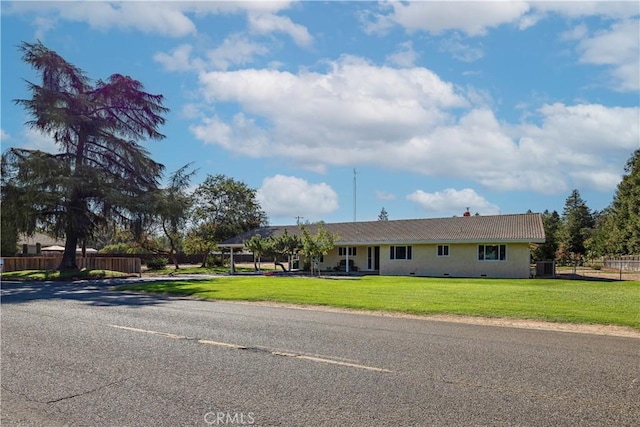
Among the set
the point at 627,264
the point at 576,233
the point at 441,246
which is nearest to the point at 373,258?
the point at 441,246

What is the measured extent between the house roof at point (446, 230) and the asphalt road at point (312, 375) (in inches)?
Answer: 920

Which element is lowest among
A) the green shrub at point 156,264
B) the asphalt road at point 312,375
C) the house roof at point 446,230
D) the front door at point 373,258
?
the green shrub at point 156,264

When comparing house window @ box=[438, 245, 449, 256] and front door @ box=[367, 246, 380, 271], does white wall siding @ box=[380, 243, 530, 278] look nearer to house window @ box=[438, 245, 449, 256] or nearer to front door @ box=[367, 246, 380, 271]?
house window @ box=[438, 245, 449, 256]

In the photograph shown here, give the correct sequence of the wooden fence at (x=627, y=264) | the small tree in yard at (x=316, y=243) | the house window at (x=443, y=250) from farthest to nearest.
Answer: the wooden fence at (x=627, y=264) → the house window at (x=443, y=250) → the small tree in yard at (x=316, y=243)

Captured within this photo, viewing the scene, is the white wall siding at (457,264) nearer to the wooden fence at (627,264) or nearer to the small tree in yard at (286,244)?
the small tree in yard at (286,244)

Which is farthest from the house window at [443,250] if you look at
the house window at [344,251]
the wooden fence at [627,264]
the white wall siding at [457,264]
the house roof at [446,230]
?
the wooden fence at [627,264]

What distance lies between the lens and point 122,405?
209 inches

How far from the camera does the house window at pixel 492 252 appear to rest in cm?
3288

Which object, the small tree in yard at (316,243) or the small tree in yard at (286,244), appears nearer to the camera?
the small tree in yard at (316,243)

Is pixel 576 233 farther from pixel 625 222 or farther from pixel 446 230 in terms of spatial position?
pixel 446 230

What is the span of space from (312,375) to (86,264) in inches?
1518

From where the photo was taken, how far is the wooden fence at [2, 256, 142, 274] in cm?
3869

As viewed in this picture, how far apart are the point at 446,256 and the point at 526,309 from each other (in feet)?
71.9

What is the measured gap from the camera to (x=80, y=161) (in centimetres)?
3703
